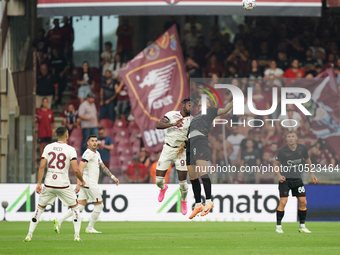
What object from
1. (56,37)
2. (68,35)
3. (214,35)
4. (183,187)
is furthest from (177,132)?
(68,35)

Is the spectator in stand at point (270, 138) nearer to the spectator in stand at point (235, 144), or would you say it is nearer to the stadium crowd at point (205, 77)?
the stadium crowd at point (205, 77)

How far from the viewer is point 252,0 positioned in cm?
1560

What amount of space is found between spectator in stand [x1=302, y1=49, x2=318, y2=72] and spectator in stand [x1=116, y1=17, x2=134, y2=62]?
5.80 meters

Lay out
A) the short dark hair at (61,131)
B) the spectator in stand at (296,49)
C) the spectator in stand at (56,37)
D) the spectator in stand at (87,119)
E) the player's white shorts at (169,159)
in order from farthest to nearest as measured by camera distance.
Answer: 1. the spectator in stand at (56,37)
2. the spectator in stand at (296,49)
3. the spectator in stand at (87,119)
4. the player's white shorts at (169,159)
5. the short dark hair at (61,131)

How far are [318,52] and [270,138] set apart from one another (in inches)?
191

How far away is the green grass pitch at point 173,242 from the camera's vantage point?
9.60 m

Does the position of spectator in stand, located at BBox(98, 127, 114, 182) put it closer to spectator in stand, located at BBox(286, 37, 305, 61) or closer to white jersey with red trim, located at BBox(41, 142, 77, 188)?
spectator in stand, located at BBox(286, 37, 305, 61)

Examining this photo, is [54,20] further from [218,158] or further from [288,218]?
[288,218]

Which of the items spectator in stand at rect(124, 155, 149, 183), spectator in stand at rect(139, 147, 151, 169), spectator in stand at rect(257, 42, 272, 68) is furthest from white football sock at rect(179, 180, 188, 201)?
spectator in stand at rect(257, 42, 272, 68)

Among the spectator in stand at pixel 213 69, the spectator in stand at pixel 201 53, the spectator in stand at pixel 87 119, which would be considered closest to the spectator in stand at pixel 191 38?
the spectator in stand at pixel 201 53

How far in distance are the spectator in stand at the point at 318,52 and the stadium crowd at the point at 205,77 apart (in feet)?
0.11

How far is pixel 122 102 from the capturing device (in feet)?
67.5

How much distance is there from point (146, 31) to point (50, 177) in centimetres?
1262

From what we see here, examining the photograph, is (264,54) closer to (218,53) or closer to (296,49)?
(296,49)
